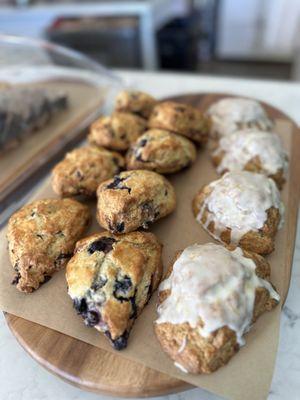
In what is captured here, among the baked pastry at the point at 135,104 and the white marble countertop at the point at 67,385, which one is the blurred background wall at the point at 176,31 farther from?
the white marble countertop at the point at 67,385

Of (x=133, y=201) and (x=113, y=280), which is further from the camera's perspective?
(x=133, y=201)

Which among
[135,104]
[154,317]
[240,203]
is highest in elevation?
[135,104]

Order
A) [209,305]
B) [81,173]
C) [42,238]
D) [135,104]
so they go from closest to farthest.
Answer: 1. [209,305]
2. [42,238]
3. [81,173]
4. [135,104]

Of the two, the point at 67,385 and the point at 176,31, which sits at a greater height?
the point at 176,31

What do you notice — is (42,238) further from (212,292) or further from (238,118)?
(238,118)

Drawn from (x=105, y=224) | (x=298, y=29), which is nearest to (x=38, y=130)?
(x=105, y=224)

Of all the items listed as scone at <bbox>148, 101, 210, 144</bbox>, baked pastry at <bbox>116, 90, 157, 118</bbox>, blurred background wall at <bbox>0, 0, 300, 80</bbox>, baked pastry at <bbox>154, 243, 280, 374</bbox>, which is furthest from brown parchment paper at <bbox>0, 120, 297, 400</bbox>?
blurred background wall at <bbox>0, 0, 300, 80</bbox>

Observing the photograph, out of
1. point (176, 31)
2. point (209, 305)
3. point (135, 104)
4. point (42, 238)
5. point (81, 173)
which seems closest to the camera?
point (209, 305)

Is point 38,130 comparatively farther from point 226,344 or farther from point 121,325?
point 226,344

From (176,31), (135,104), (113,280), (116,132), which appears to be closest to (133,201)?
(113,280)
